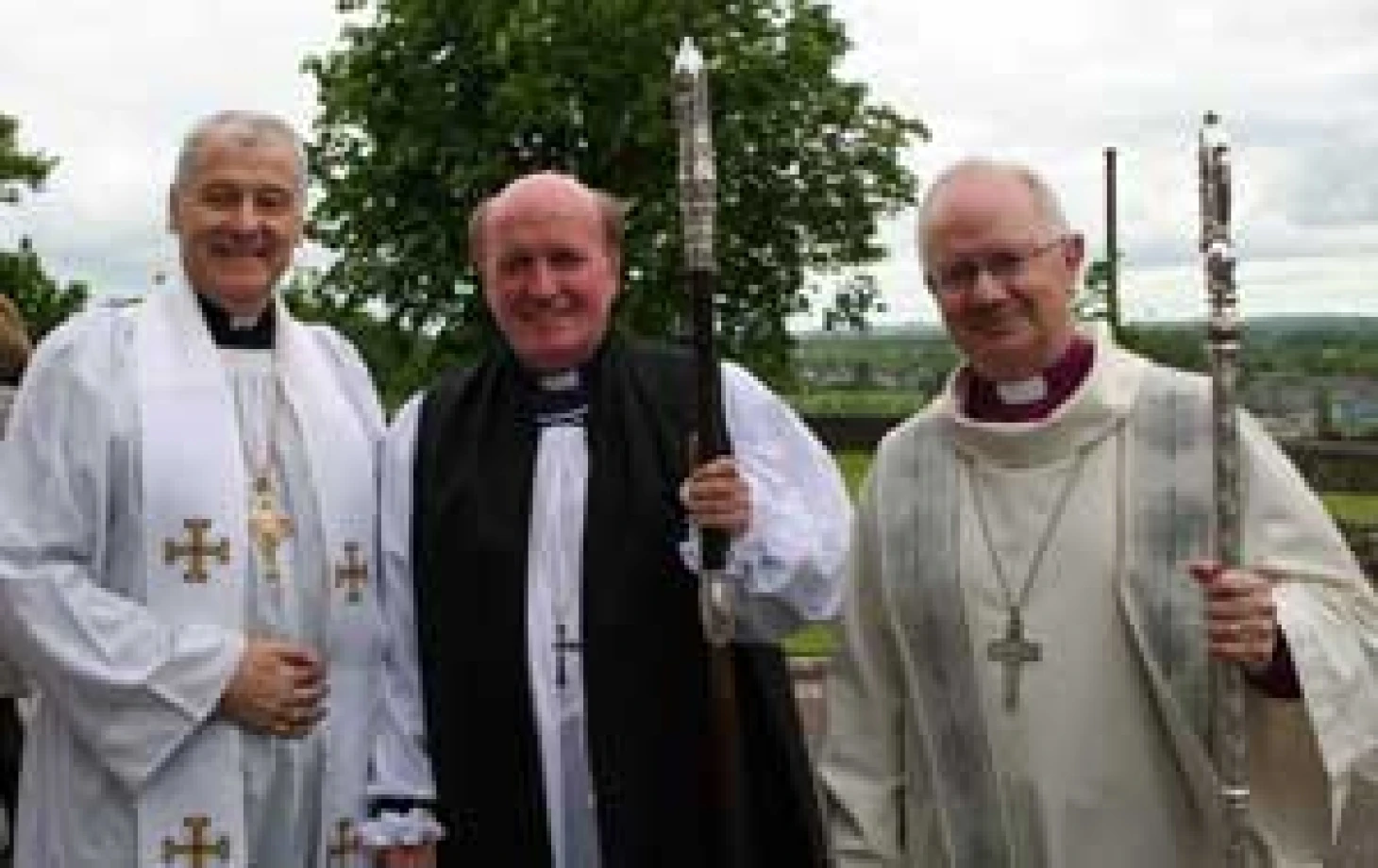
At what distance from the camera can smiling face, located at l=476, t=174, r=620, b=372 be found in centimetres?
449

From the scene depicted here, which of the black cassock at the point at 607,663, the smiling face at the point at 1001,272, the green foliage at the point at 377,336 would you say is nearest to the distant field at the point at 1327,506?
the green foliage at the point at 377,336

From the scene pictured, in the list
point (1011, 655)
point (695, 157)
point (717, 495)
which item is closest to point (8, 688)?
point (717, 495)

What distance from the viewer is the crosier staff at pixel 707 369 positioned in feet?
13.3

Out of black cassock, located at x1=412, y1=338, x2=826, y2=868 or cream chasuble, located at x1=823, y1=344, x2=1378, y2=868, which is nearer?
cream chasuble, located at x1=823, y1=344, x2=1378, y2=868

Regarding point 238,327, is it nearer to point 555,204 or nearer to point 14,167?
point 555,204

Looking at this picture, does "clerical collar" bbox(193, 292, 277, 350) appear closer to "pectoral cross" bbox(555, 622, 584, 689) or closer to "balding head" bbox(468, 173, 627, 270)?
"balding head" bbox(468, 173, 627, 270)

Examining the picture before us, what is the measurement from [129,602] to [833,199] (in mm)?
14084

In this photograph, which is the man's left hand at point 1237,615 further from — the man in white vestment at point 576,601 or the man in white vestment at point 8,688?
the man in white vestment at point 8,688

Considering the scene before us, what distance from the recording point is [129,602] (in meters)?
4.46

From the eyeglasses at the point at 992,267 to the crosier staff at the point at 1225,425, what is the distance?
1.03ft

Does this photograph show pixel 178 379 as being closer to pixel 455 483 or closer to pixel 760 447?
pixel 455 483

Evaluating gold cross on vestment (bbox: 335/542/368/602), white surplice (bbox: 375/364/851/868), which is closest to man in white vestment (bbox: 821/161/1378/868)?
white surplice (bbox: 375/364/851/868)

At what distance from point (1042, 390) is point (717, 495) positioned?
63 centimetres

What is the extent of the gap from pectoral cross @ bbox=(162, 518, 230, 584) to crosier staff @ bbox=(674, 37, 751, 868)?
100 cm
